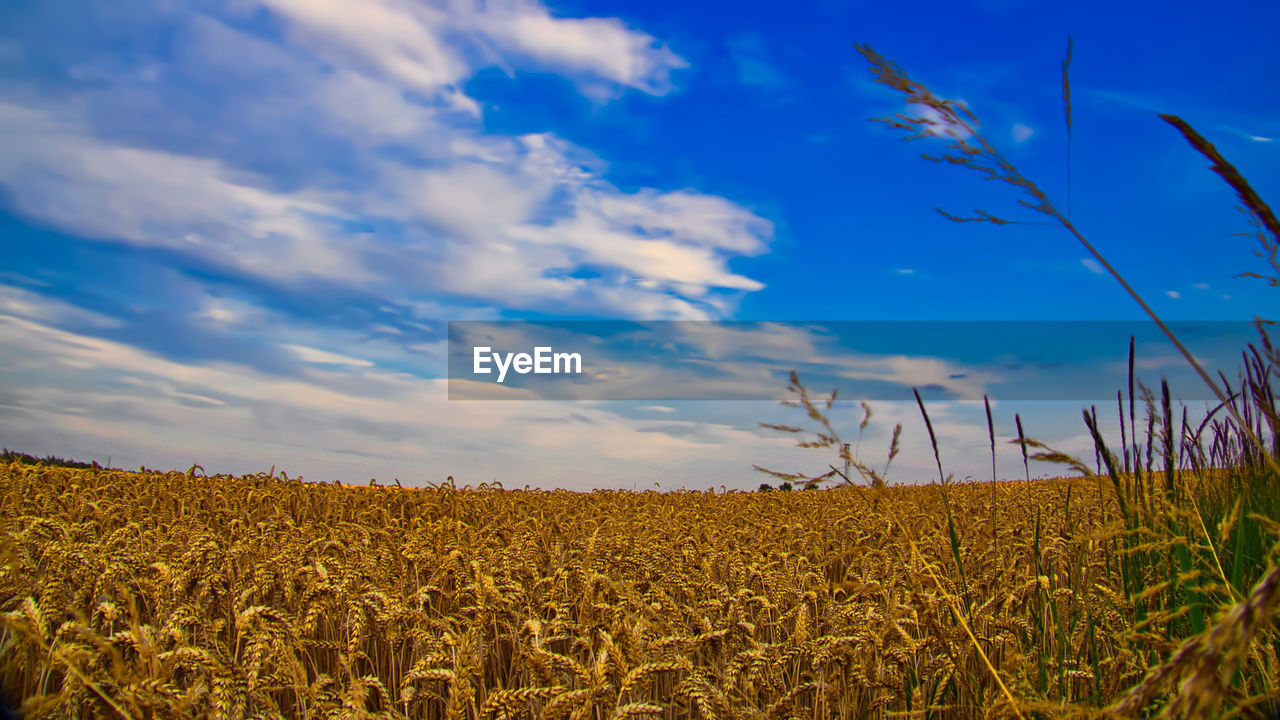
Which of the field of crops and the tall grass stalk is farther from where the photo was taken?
the field of crops

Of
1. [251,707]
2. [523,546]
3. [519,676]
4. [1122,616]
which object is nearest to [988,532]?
[1122,616]

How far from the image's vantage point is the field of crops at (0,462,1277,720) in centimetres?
242

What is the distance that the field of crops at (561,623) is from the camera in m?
2.42

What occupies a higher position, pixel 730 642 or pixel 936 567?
pixel 936 567

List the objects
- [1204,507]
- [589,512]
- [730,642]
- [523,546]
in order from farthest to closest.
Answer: [589,512] < [523,546] < [1204,507] < [730,642]

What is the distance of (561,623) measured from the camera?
10.6ft

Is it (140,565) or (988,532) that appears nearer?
(140,565)

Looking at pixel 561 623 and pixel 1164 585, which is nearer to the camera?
pixel 1164 585

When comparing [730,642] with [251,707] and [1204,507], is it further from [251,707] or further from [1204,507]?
[1204,507]

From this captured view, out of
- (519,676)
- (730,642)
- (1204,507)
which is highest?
(1204,507)

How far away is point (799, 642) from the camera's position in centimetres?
312

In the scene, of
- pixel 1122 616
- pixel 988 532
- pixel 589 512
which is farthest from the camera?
pixel 589 512

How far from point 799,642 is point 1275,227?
2.49 m

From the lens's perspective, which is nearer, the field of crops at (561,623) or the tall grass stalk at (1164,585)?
the tall grass stalk at (1164,585)
